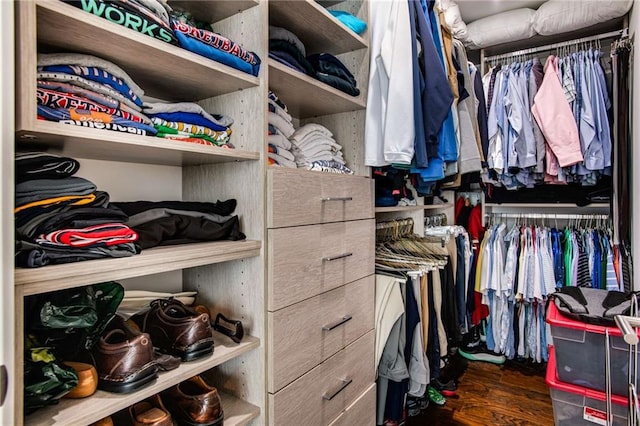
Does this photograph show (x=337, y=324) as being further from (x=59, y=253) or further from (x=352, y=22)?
(x=352, y=22)

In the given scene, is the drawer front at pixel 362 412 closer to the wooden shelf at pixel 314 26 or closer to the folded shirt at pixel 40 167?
the folded shirt at pixel 40 167

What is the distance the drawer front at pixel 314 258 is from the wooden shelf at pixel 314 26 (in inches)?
27.4

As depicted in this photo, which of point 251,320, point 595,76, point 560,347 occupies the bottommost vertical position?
point 560,347

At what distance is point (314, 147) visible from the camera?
142cm

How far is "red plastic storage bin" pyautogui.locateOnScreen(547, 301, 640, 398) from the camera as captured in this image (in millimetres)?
1125

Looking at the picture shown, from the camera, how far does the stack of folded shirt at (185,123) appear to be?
0.92 metres

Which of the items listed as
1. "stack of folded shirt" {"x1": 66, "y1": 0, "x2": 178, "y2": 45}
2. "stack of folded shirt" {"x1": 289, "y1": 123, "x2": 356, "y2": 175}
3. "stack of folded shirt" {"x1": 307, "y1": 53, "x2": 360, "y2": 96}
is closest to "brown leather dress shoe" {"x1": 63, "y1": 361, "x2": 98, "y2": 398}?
"stack of folded shirt" {"x1": 66, "y1": 0, "x2": 178, "y2": 45}

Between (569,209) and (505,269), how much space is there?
725 mm

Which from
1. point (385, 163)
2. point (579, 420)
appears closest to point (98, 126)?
point (385, 163)

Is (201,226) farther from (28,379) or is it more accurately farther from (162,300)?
(28,379)

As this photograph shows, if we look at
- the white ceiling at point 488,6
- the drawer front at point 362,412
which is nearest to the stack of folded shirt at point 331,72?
the drawer front at point 362,412

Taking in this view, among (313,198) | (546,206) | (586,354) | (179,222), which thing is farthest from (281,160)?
(546,206)

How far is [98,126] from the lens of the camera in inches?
29.2

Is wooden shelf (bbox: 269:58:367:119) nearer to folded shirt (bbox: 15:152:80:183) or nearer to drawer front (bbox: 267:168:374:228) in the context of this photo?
drawer front (bbox: 267:168:374:228)
